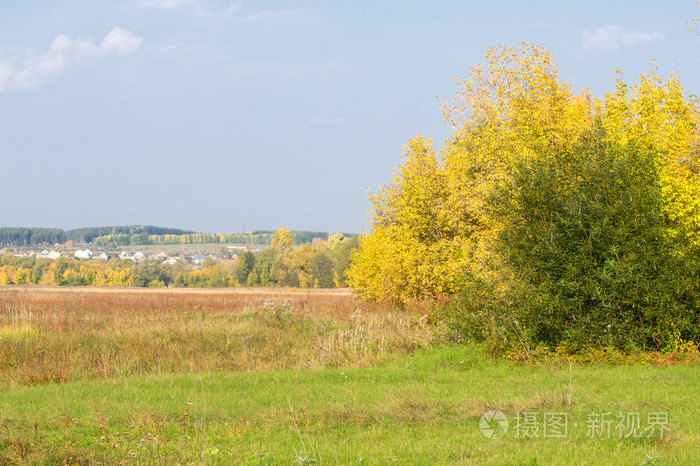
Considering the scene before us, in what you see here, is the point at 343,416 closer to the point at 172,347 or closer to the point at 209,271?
the point at 172,347

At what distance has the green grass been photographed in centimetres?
634

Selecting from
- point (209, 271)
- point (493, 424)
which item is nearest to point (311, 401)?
point (493, 424)

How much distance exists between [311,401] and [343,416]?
1877 mm

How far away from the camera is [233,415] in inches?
356

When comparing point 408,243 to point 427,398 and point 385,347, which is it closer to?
point 385,347

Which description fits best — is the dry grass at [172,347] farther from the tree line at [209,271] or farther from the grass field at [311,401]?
the tree line at [209,271]

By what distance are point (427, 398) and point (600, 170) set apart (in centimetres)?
853

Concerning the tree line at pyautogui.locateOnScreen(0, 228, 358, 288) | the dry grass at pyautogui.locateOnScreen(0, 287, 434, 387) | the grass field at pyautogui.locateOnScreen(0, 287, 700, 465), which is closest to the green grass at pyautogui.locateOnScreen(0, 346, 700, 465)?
the grass field at pyautogui.locateOnScreen(0, 287, 700, 465)

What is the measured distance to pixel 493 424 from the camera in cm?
763

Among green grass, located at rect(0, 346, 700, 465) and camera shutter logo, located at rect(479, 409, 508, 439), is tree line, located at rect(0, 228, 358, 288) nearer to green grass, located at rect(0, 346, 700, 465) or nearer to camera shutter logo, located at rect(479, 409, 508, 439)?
green grass, located at rect(0, 346, 700, 465)

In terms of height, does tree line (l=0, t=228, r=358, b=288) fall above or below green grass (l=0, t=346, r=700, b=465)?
below

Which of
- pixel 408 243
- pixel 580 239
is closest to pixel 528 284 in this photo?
pixel 580 239

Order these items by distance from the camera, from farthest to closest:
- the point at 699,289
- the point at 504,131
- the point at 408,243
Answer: the point at 408,243
the point at 504,131
the point at 699,289

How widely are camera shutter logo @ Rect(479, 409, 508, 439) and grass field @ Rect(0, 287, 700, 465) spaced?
0.16 feet
